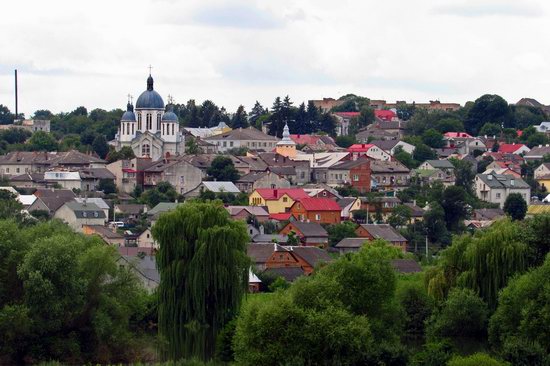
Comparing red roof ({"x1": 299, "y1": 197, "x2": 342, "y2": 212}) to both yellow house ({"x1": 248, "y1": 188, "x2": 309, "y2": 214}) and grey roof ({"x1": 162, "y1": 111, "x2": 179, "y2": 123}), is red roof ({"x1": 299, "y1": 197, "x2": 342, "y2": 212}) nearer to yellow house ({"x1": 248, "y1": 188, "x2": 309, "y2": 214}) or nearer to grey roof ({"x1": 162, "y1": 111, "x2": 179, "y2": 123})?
yellow house ({"x1": 248, "y1": 188, "x2": 309, "y2": 214})

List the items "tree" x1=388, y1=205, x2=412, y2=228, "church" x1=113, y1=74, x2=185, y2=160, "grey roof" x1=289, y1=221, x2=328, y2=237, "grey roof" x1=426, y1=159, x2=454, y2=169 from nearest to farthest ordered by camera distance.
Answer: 1. "grey roof" x1=289, y1=221, x2=328, y2=237
2. "tree" x1=388, y1=205, x2=412, y2=228
3. "grey roof" x1=426, y1=159, x2=454, y2=169
4. "church" x1=113, y1=74, x2=185, y2=160

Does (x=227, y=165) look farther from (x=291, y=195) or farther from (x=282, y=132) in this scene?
(x=282, y=132)

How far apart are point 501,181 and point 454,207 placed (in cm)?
1330

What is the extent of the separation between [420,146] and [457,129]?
16.2 meters

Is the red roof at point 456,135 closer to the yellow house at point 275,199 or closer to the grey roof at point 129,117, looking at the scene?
the grey roof at point 129,117

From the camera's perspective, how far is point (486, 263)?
52.4m

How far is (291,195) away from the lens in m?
92.3

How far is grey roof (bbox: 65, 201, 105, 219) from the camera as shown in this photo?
84.8 meters

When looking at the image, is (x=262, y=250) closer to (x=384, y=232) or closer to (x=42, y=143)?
(x=384, y=232)

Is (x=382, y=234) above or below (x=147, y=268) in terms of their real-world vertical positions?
below

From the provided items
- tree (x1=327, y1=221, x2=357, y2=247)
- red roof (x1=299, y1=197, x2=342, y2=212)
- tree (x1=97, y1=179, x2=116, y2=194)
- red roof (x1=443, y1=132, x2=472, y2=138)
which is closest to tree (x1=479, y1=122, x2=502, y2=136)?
red roof (x1=443, y1=132, x2=472, y2=138)

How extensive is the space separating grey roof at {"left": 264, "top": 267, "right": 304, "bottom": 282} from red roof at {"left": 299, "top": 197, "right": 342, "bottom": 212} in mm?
17950

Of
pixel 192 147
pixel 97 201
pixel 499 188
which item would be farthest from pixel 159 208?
pixel 192 147

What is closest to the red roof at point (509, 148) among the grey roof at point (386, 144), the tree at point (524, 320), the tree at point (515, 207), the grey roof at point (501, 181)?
the grey roof at point (386, 144)
